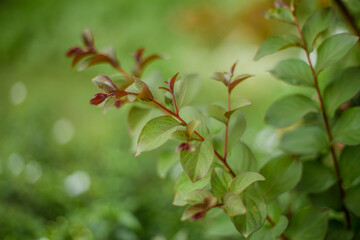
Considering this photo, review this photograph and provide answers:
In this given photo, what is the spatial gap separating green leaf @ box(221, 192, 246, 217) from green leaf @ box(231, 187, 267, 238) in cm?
2

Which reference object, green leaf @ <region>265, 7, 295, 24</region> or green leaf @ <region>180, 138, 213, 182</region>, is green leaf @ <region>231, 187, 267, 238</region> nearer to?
green leaf @ <region>180, 138, 213, 182</region>

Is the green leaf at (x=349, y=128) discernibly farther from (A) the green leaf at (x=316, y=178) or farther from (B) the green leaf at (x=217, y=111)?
(B) the green leaf at (x=217, y=111)

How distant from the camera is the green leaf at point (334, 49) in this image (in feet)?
1.29

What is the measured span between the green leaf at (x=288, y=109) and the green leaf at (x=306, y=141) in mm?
40

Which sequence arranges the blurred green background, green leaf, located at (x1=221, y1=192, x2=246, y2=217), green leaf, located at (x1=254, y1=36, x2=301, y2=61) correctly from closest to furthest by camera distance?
green leaf, located at (x1=221, y1=192, x2=246, y2=217)
green leaf, located at (x1=254, y1=36, x2=301, y2=61)
the blurred green background

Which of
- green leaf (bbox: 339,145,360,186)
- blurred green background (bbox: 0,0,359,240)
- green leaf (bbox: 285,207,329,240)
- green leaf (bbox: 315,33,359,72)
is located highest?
blurred green background (bbox: 0,0,359,240)

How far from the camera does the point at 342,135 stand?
1.44ft

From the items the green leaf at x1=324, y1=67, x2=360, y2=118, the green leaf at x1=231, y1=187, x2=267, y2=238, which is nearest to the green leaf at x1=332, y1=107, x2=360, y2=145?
the green leaf at x1=324, y1=67, x2=360, y2=118

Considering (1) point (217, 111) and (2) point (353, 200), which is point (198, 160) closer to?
(1) point (217, 111)

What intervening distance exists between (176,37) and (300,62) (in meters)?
2.16

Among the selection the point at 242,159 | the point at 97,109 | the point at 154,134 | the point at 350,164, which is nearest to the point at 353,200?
the point at 350,164

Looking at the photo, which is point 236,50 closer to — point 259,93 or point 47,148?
point 259,93

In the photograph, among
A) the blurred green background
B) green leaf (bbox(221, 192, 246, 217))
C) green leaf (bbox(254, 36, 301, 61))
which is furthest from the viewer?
the blurred green background

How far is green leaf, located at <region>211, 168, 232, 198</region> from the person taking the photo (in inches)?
14.5
